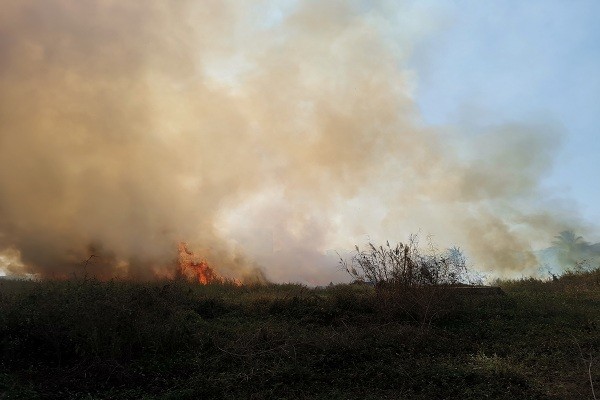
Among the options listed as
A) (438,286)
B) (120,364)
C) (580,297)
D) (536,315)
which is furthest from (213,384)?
(580,297)

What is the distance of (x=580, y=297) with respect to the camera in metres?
14.6

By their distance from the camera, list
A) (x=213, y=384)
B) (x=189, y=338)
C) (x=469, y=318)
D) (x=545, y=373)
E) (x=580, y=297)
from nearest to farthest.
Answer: (x=213, y=384) → (x=545, y=373) → (x=189, y=338) → (x=469, y=318) → (x=580, y=297)

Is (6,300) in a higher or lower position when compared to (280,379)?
higher

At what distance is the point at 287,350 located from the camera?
809cm

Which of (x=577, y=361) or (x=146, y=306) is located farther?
(x=146, y=306)

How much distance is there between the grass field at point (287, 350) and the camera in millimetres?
6789

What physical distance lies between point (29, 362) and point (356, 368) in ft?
18.3

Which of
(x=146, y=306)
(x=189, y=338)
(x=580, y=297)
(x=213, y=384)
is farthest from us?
(x=580, y=297)

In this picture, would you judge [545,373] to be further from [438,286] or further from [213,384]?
[213,384]

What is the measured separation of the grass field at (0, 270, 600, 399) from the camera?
6.79 meters

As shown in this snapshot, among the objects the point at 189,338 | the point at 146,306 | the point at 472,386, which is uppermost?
the point at 146,306

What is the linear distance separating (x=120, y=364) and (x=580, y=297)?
13.8m

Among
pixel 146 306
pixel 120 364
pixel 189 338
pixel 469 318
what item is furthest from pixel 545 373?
pixel 146 306

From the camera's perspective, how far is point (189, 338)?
8.90 m
